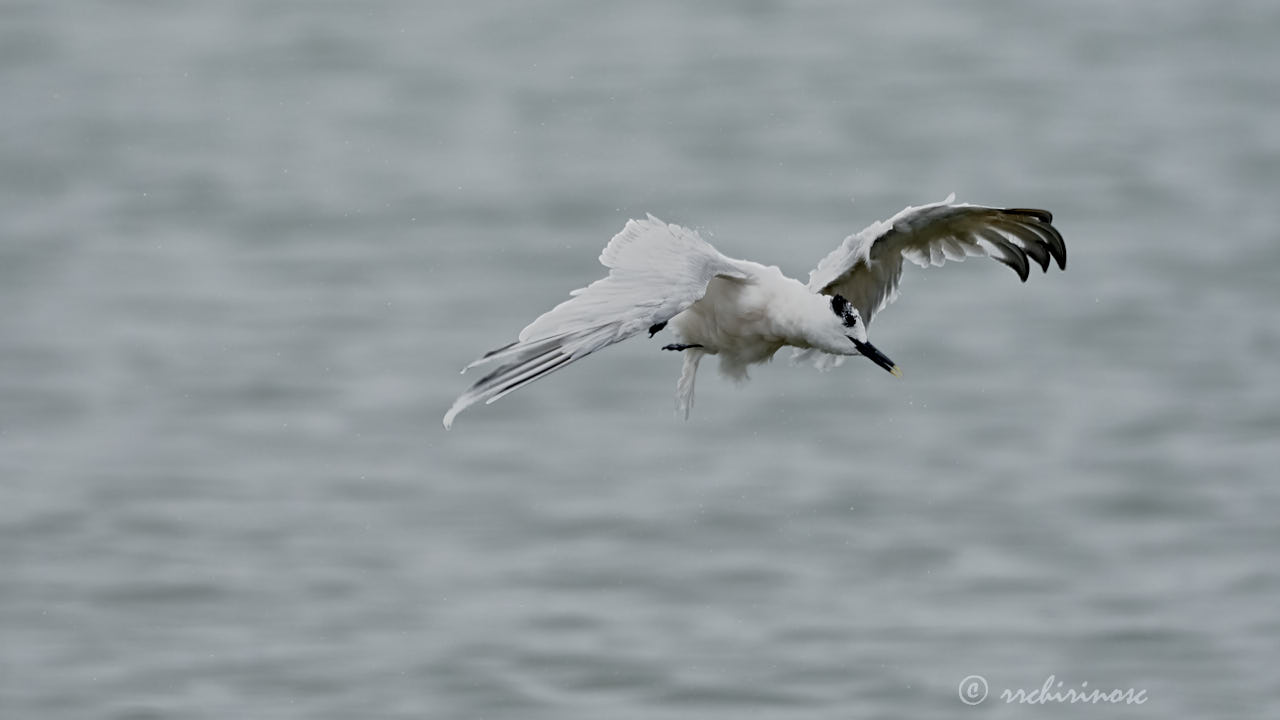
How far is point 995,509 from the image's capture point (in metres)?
19.5

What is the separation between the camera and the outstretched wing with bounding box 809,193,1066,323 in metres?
11.2

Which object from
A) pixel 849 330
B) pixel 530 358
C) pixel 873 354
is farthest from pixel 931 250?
pixel 530 358

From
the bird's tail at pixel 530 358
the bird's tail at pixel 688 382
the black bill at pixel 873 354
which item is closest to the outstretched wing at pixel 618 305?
the bird's tail at pixel 530 358

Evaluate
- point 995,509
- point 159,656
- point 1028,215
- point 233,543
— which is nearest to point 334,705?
point 159,656

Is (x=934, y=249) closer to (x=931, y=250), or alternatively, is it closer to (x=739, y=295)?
(x=931, y=250)

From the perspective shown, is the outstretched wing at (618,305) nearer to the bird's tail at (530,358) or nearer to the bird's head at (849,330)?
the bird's tail at (530,358)

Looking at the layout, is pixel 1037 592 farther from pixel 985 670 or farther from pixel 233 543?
pixel 233 543

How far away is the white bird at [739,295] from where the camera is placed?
8922mm

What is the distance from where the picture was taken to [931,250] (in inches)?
457

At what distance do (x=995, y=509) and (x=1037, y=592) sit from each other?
135cm

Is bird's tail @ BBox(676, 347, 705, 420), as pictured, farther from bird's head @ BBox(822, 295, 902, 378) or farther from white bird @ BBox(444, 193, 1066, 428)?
bird's head @ BBox(822, 295, 902, 378)

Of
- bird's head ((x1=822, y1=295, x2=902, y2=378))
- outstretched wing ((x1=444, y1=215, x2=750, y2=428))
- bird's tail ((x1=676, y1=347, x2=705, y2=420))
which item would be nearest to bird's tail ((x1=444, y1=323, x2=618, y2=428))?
outstretched wing ((x1=444, y1=215, x2=750, y2=428))

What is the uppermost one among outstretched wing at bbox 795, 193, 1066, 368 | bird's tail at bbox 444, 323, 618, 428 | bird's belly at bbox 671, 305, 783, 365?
outstretched wing at bbox 795, 193, 1066, 368

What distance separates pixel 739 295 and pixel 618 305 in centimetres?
128
